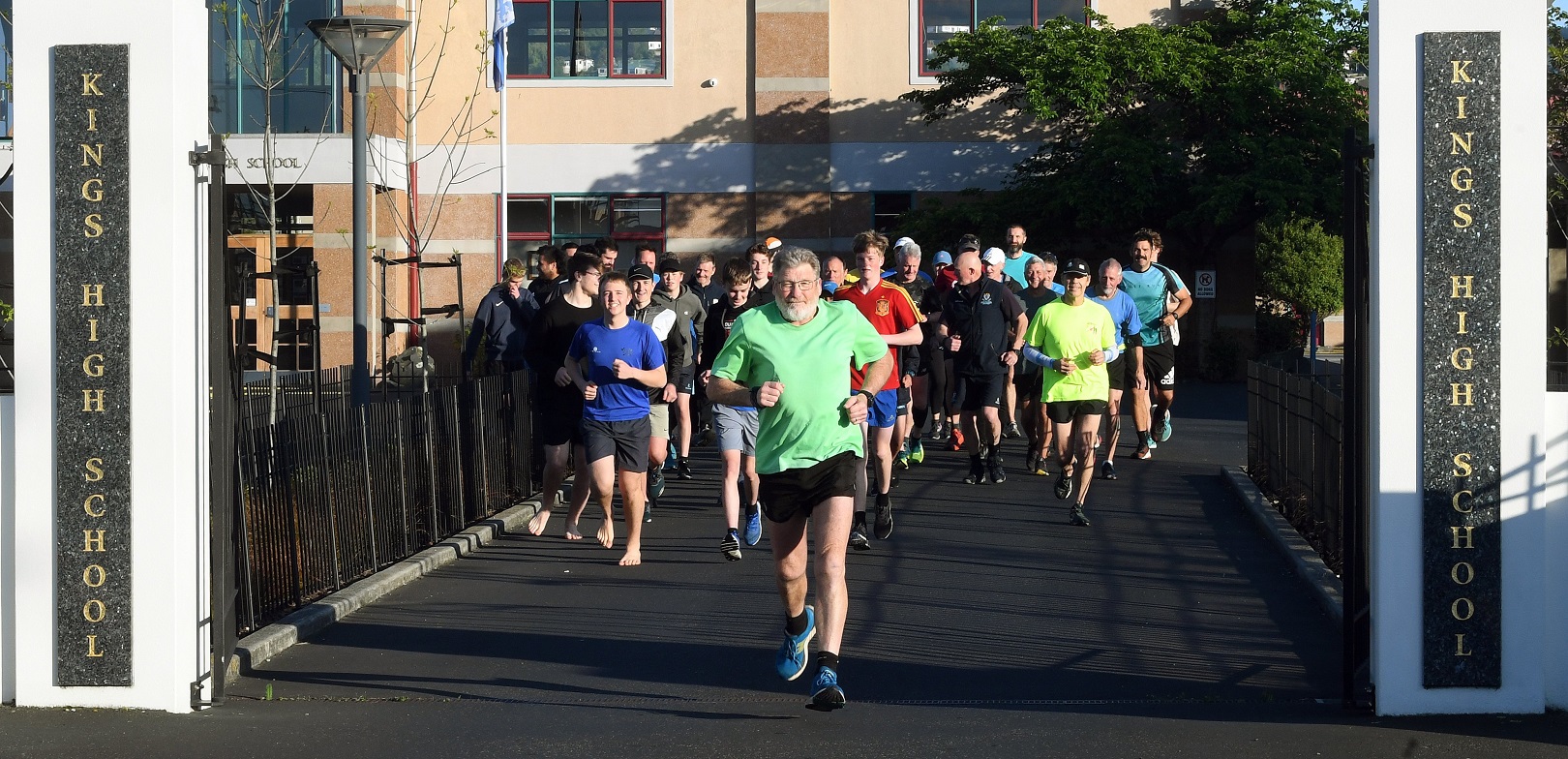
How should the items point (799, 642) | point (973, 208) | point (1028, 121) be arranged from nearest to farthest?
point (799, 642) < point (973, 208) < point (1028, 121)

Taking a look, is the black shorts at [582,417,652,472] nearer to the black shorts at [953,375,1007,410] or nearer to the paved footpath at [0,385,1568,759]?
the paved footpath at [0,385,1568,759]

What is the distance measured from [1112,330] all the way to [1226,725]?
5824mm

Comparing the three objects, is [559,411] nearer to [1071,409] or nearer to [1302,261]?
[1071,409]

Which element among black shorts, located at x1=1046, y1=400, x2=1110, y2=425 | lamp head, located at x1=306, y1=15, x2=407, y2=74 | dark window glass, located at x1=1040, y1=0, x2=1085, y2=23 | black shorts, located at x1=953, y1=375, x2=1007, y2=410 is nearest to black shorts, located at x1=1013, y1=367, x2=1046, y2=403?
black shorts, located at x1=953, y1=375, x2=1007, y2=410

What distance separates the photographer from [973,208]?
28.2 metres

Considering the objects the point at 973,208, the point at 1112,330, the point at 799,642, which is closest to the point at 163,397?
the point at 799,642

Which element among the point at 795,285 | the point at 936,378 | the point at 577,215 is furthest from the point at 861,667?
the point at 577,215

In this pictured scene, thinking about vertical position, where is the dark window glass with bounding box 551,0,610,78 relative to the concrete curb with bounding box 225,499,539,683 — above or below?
above

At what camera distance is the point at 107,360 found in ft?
21.6

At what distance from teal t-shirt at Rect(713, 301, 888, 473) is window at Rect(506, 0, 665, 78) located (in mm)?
24589

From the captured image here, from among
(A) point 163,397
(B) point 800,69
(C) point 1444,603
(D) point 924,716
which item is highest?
(B) point 800,69

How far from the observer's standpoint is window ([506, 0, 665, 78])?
31.2 m

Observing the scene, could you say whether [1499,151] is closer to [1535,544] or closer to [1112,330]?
[1535,544]

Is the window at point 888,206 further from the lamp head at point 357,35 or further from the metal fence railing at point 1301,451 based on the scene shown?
the lamp head at point 357,35
